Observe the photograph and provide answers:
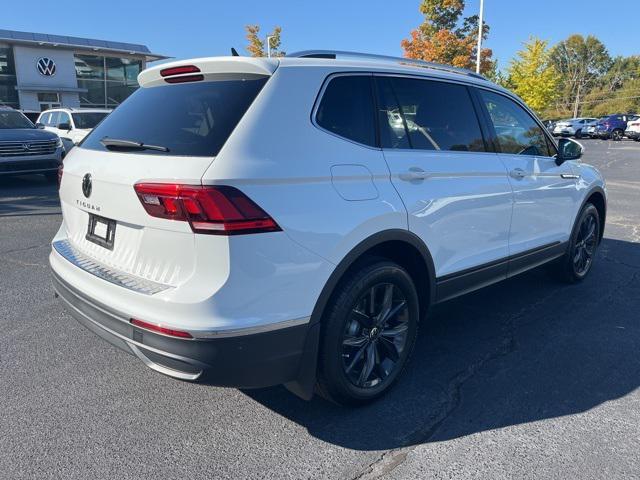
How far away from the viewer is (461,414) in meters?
2.89

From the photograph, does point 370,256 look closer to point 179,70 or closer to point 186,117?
point 186,117

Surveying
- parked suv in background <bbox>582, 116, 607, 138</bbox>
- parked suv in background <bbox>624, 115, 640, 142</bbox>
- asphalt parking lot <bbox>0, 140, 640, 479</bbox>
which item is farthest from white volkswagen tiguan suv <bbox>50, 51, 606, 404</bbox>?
parked suv in background <bbox>582, 116, 607, 138</bbox>

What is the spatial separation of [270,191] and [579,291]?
3.98 m

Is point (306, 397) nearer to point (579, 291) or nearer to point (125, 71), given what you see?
point (579, 291)

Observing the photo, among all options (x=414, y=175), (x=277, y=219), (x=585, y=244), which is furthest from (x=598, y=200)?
(x=277, y=219)

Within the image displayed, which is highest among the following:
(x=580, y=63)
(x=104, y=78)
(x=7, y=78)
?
(x=580, y=63)

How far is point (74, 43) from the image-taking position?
30547mm

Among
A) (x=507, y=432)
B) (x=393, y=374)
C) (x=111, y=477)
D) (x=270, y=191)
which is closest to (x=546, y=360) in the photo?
(x=507, y=432)

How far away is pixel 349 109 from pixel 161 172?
1.09 meters

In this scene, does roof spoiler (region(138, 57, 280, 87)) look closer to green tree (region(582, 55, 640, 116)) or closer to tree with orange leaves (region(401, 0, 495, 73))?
tree with orange leaves (region(401, 0, 495, 73))

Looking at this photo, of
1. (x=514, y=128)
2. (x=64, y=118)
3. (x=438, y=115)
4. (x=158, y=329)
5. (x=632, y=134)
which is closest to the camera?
(x=158, y=329)

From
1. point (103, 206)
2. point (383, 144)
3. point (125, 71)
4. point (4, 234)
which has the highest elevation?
point (125, 71)

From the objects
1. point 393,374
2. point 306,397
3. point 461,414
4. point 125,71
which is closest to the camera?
point 306,397

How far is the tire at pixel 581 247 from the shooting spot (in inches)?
198
